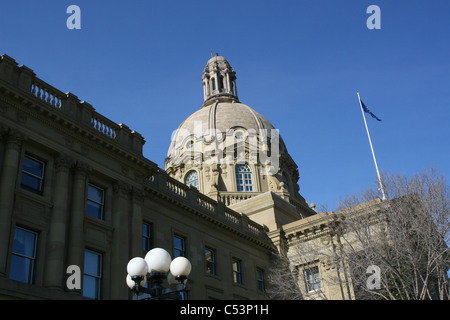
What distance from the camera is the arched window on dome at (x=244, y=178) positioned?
52125 millimetres

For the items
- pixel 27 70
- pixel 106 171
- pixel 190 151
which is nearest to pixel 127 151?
pixel 106 171

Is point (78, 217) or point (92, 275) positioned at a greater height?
point (78, 217)

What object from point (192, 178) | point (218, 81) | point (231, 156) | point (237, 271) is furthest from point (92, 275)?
point (218, 81)

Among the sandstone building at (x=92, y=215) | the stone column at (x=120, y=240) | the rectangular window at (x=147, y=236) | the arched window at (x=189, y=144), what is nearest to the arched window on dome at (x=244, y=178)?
the arched window at (x=189, y=144)

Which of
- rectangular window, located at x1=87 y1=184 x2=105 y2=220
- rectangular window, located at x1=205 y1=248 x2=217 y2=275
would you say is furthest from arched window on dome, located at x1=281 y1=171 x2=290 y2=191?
rectangular window, located at x1=87 y1=184 x2=105 y2=220

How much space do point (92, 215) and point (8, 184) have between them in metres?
4.60

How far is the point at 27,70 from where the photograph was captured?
20.3 m

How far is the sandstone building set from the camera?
18359 mm

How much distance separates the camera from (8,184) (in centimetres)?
1806

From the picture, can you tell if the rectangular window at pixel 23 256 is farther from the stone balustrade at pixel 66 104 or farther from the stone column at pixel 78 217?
the stone balustrade at pixel 66 104

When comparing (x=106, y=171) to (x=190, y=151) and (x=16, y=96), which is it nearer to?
(x=16, y=96)

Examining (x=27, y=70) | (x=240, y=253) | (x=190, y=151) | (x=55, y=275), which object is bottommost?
(x=55, y=275)

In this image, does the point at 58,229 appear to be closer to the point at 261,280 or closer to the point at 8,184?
the point at 8,184
